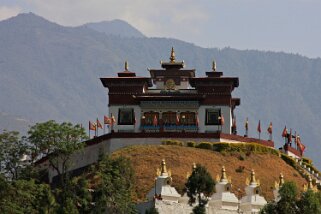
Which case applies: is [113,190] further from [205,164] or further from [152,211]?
→ [205,164]

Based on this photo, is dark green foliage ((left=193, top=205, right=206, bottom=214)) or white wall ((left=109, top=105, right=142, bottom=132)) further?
white wall ((left=109, top=105, right=142, bottom=132))

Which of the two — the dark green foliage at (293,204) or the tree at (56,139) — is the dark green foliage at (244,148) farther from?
the dark green foliage at (293,204)

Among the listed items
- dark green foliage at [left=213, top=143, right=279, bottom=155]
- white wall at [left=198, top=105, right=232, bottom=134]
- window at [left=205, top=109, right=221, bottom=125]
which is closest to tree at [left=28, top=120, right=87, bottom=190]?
dark green foliage at [left=213, top=143, right=279, bottom=155]

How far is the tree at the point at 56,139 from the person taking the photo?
329 ft

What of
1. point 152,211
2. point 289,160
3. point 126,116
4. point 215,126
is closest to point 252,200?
point 152,211

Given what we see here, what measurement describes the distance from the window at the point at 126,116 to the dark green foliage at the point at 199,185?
29.6 meters

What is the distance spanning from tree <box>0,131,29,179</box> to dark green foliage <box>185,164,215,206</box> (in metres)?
16.6

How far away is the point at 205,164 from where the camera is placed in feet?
354

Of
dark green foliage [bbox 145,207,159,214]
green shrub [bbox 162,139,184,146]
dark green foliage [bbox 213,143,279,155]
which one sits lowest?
dark green foliage [bbox 145,207,159,214]

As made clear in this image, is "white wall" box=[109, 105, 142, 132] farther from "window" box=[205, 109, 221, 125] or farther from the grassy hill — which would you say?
the grassy hill

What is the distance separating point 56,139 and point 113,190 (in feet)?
35.3

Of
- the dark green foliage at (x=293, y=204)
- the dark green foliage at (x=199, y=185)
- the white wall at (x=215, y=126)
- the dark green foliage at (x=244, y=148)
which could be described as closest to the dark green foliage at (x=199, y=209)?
the dark green foliage at (x=199, y=185)

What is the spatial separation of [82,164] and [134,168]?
36.6ft

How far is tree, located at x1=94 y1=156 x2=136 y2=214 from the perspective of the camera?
9094 centimetres
